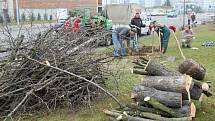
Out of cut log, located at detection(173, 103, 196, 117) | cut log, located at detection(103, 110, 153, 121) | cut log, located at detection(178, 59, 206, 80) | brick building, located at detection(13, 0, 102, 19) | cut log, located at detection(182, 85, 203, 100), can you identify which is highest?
brick building, located at detection(13, 0, 102, 19)

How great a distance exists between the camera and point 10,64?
23.8 feet

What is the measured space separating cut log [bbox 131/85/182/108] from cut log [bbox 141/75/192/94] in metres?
0.11

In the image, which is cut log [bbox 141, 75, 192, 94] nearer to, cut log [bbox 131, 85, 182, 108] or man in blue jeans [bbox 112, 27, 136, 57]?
cut log [bbox 131, 85, 182, 108]

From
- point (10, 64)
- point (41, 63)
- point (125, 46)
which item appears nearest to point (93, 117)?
point (41, 63)

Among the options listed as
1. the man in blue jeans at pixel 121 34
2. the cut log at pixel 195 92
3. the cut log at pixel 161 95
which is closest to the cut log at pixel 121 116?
the cut log at pixel 161 95

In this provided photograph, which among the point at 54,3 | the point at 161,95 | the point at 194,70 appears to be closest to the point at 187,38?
the point at 194,70

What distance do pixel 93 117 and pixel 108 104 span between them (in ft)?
2.58

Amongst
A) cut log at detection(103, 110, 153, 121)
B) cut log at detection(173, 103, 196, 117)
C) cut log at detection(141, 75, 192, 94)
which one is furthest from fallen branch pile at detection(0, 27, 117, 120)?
cut log at detection(173, 103, 196, 117)

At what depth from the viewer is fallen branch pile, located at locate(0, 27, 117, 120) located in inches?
278

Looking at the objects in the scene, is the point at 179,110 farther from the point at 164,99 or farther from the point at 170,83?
the point at 170,83

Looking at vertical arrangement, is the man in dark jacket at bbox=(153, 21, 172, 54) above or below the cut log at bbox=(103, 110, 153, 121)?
above

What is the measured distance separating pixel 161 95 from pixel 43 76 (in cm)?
219

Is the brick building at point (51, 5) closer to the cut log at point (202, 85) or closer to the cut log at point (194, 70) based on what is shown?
the cut log at point (194, 70)

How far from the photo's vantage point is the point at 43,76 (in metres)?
7.27
